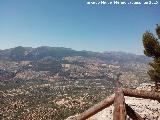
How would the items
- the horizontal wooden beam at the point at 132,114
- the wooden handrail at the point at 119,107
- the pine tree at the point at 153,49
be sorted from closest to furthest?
1. the wooden handrail at the point at 119,107
2. the horizontal wooden beam at the point at 132,114
3. the pine tree at the point at 153,49

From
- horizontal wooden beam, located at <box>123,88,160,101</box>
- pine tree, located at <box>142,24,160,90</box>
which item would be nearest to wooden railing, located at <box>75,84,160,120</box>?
horizontal wooden beam, located at <box>123,88,160,101</box>

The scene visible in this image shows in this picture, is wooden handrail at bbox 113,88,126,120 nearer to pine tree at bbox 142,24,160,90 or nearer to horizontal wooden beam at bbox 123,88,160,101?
horizontal wooden beam at bbox 123,88,160,101

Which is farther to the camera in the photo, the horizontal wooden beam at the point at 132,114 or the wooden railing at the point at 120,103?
the horizontal wooden beam at the point at 132,114

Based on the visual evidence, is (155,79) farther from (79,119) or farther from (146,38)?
(79,119)

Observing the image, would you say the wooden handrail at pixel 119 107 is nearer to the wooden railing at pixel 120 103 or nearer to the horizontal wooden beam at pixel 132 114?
the wooden railing at pixel 120 103

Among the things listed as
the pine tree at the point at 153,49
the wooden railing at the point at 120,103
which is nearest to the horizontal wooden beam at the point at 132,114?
the wooden railing at the point at 120,103

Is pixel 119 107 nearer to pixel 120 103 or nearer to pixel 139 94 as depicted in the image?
pixel 120 103

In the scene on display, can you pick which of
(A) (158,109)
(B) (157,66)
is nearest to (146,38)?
(B) (157,66)

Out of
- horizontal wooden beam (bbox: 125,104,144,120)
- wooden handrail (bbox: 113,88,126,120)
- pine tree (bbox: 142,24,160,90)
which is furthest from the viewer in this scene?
pine tree (bbox: 142,24,160,90)

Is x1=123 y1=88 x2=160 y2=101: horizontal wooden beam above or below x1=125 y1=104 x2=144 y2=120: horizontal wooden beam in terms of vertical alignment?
above

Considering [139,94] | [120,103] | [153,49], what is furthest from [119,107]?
[153,49]

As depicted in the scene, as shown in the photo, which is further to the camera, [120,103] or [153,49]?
[153,49]

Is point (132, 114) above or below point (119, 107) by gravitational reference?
below
